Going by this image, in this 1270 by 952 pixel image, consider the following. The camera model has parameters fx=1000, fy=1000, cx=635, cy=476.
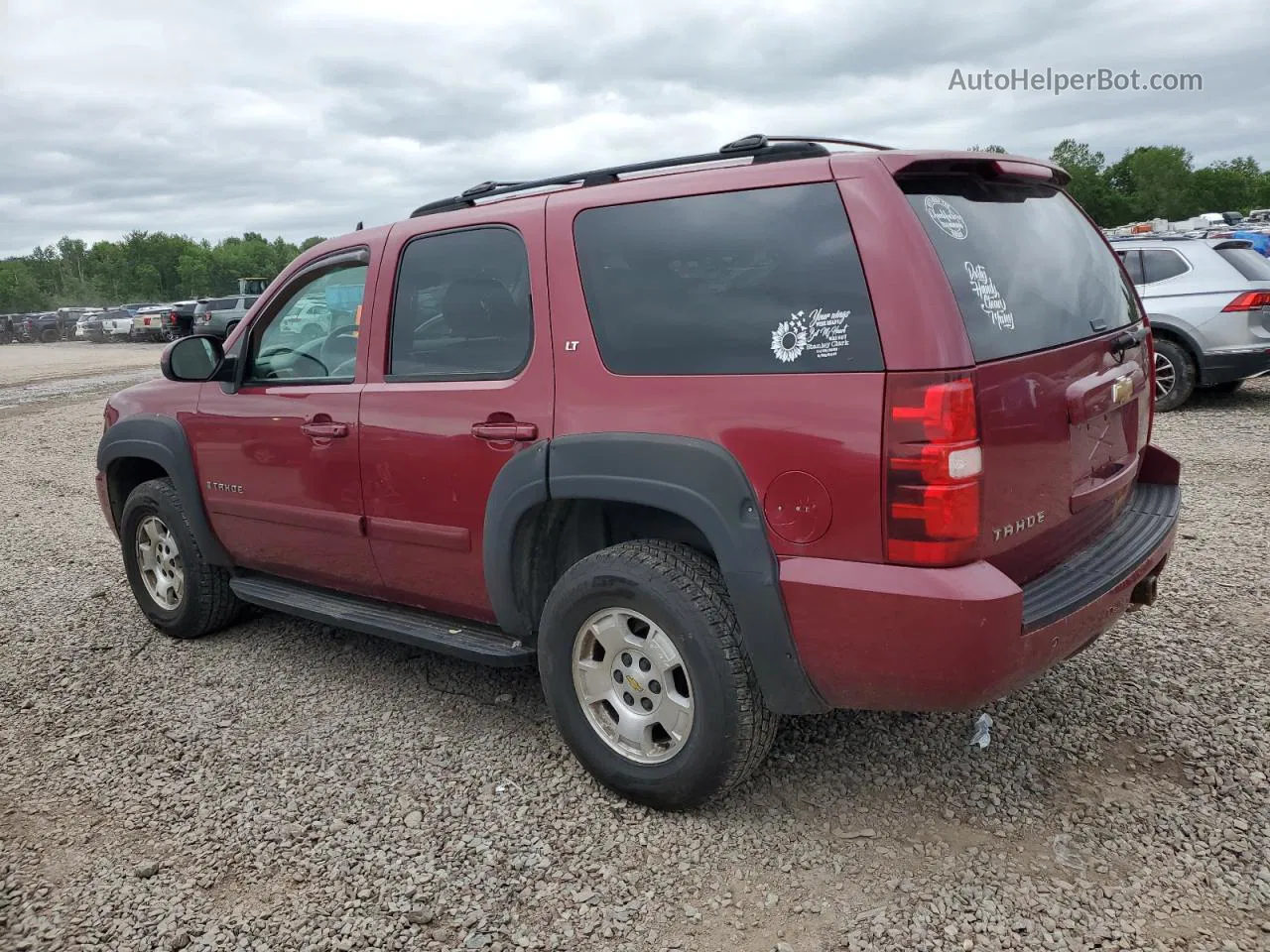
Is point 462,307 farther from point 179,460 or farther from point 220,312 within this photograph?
point 220,312

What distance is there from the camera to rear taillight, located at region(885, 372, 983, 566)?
241 centimetres

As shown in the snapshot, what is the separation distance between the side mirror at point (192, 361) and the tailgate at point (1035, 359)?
3.07 metres

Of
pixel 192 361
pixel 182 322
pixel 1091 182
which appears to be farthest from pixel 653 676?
pixel 1091 182

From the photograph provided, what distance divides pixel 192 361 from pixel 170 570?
111cm

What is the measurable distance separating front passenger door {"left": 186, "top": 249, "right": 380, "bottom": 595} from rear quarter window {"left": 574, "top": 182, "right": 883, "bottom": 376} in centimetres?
121

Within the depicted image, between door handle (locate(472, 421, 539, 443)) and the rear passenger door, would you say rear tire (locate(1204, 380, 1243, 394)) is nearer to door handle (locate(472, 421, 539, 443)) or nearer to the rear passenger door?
the rear passenger door

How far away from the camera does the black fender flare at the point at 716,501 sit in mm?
2674

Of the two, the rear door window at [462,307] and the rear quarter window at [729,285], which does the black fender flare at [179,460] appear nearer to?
the rear door window at [462,307]

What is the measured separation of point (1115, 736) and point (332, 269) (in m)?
3.38

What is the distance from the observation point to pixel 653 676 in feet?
9.80

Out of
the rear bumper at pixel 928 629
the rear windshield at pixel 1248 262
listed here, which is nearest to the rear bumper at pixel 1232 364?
the rear windshield at pixel 1248 262

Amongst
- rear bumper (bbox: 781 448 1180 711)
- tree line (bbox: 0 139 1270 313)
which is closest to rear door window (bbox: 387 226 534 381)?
rear bumper (bbox: 781 448 1180 711)

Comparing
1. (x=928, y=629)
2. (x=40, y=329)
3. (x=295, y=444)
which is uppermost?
(x=40, y=329)

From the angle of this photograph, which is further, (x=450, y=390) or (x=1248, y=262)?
(x=1248, y=262)
